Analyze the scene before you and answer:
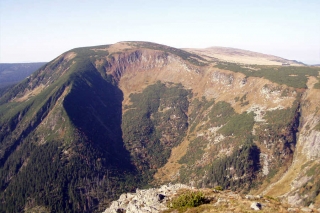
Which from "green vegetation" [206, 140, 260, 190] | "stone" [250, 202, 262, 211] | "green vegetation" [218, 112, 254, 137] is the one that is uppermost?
"stone" [250, 202, 262, 211]

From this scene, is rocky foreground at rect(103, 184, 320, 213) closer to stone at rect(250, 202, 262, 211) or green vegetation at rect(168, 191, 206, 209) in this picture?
stone at rect(250, 202, 262, 211)

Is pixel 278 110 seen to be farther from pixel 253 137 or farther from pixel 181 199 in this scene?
pixel 181 199

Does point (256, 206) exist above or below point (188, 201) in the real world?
above

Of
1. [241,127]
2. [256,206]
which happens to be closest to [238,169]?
[241,127]

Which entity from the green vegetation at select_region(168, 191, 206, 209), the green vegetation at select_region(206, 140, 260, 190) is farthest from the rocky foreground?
the green vegetation at select_region(206, 140, 260, 190)

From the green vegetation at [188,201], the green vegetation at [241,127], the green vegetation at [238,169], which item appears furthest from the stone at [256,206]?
the green vegetation at [241,127]

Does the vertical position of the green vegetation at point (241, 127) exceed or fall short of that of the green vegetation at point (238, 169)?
it exceeds it

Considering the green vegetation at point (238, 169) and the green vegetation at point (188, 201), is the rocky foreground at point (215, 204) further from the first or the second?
the green vegetation at point (238, 169)

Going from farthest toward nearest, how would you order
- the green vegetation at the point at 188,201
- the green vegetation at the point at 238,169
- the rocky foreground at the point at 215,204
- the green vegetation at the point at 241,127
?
the green vegetation at the point at 241,127 < the green vegetation at the point at 238,169 < the green vegetation at the point at 188,201 < the rocky foreground at the point at 215,204

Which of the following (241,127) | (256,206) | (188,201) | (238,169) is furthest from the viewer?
(241,127)

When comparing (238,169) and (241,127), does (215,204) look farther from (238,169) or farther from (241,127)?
(241,127)

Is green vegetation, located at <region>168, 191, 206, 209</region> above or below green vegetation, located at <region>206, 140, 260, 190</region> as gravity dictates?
above

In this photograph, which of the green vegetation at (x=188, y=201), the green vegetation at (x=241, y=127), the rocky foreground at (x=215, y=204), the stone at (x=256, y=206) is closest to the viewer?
the stone at (x=256, y=206)

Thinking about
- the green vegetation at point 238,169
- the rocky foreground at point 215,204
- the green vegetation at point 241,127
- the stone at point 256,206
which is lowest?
the green vegetation at point 238,169
